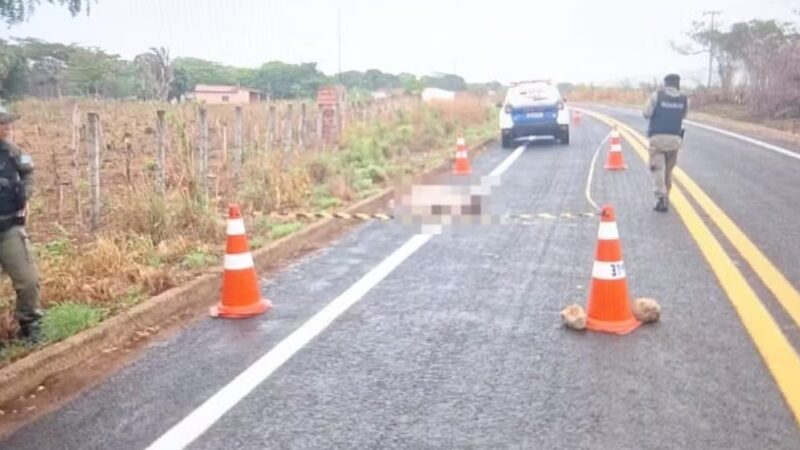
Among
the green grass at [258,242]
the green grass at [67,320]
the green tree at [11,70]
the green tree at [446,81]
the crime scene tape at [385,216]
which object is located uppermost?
the green tree at [446,81]

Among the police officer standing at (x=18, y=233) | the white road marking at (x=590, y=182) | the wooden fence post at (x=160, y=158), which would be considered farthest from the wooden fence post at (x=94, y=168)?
the white road marking at (x=590, y=182)

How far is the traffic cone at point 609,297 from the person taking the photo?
5.18m

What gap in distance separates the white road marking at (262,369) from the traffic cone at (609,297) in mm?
1794

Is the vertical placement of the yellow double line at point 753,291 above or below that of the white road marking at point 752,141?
below

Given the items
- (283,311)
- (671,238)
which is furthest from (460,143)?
(283,311)

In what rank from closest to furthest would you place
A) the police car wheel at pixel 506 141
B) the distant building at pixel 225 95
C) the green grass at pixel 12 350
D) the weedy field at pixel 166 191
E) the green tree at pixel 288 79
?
the green grass at pixel 12 350 → the weedy field at pixel 166 191 → the distant building at pixel 225 95 → the green tree at pixel 288 79 → the police car wheel at pixel 506 141

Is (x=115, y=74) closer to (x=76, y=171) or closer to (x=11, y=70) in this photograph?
(x=76, y=171)

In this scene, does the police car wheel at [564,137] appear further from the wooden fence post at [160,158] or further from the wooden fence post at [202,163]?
the wooden fence post at [160,158]

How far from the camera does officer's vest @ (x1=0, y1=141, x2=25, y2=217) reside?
4828 mm

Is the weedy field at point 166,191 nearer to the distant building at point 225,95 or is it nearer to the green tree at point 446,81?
the distant building at point 225,95

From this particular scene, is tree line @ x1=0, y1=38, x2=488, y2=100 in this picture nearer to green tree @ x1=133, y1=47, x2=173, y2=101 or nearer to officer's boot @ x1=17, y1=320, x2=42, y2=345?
green tree @ x1=133, y1=47, x2=173, y2=101


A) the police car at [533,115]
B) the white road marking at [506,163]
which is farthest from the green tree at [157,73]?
the police car at [533,115]

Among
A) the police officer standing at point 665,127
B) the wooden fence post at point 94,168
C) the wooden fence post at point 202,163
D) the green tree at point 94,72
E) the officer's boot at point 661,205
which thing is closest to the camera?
the wooden fence post at point 94,168

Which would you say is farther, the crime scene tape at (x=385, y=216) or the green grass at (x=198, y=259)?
the crime scene tape at (x=385, y=216)
